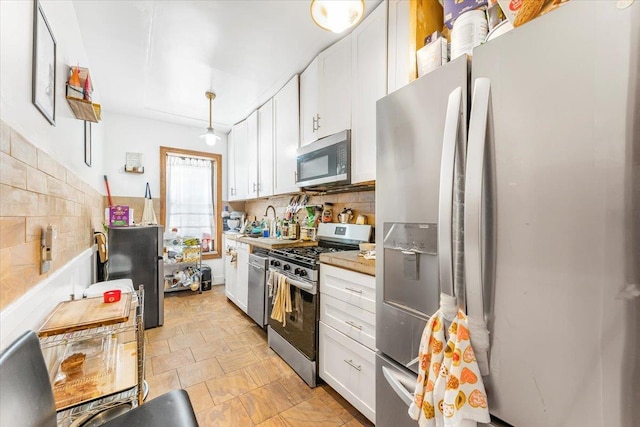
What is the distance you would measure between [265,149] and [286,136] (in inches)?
21.7

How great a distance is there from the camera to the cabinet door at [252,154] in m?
3.39

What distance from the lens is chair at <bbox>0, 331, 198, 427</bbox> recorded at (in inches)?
23.1

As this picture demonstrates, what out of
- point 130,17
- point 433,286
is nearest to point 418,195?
point 433,286

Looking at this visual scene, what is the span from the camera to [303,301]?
1.87 m

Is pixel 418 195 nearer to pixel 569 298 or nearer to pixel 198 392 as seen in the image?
pixel 569 298

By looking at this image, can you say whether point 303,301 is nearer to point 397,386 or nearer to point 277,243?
point 277,243

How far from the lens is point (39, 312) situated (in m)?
1.08

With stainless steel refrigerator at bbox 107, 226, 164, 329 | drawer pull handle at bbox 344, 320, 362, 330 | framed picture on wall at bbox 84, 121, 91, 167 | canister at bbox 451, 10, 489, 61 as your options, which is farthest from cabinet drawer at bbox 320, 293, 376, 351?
framed picture on wall at bbox 84, 121, 91, 167

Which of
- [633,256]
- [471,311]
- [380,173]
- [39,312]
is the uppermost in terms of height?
[380,173]

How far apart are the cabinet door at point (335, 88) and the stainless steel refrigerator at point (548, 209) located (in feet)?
3.84

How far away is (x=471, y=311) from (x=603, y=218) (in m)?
0.36

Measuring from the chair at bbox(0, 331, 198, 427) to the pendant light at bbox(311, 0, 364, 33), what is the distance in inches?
63.5

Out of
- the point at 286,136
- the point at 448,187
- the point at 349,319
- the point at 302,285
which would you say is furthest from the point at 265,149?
the point at 448,187

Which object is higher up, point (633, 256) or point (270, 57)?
point (270, 57)
